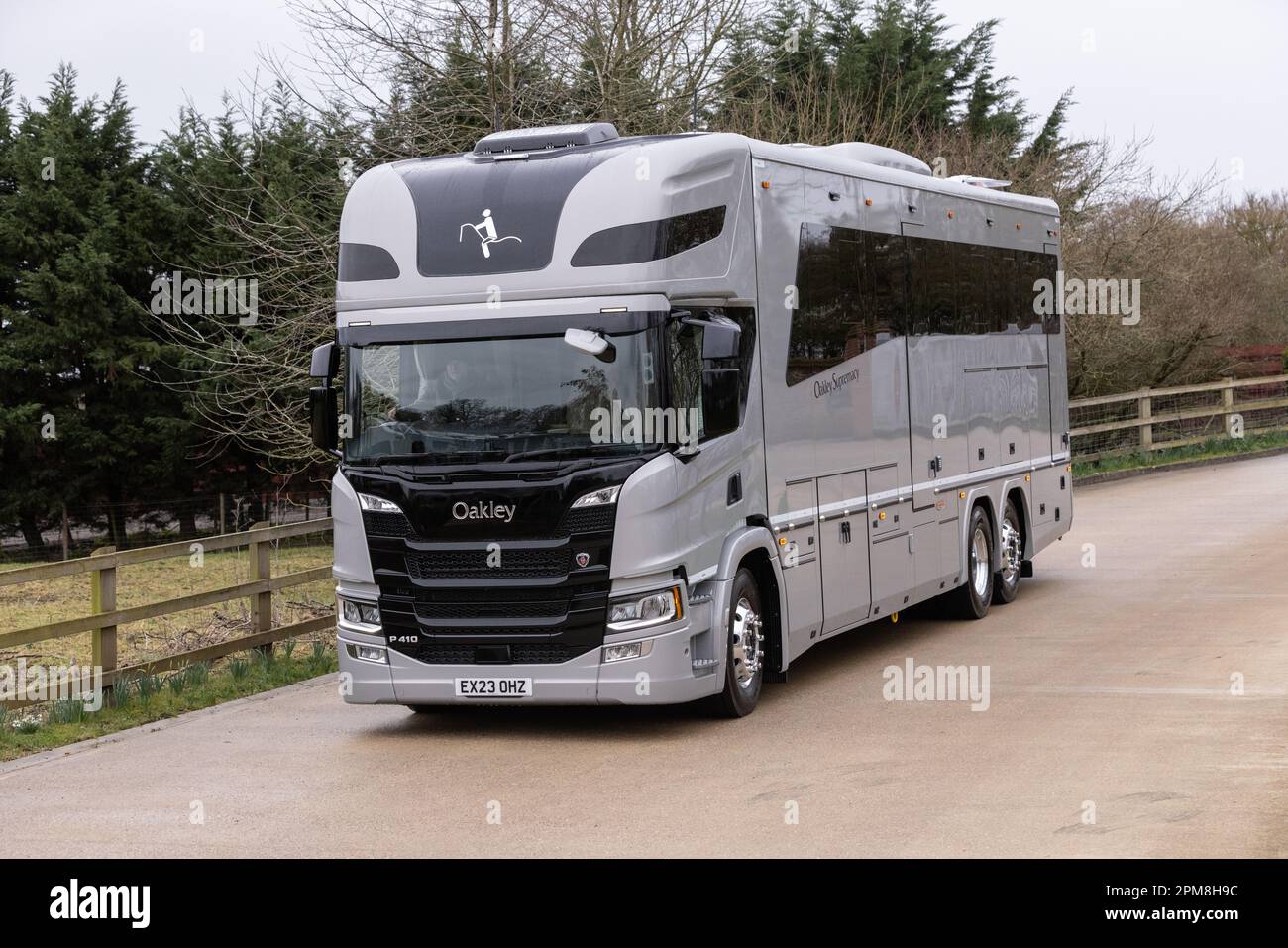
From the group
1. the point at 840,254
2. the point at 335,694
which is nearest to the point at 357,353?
the point at 335,694

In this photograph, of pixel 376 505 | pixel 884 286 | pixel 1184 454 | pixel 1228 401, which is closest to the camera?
pixel 376 505

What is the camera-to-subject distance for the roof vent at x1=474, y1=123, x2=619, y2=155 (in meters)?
10.6

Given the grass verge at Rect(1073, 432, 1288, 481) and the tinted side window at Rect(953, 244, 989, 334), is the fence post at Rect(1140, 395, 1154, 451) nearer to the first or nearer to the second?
the grass verge at Rect(1073, 432, 1288, 481)

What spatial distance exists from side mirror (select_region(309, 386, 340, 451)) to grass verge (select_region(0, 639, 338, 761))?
7.60 ft

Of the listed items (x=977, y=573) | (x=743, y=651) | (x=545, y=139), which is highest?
(x=545, y=139)

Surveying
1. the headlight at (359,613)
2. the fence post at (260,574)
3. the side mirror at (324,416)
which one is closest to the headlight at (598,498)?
the headlight at (359,613)

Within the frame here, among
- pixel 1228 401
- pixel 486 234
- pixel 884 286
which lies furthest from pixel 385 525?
pixel 1228 401

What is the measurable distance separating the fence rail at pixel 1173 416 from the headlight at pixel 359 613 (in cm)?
2116

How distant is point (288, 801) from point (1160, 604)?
920 centimetres

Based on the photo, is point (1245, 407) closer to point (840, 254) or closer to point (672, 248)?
point (840, 254)

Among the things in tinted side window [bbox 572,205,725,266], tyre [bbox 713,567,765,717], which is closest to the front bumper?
tyre [bbox 713,567,765,717]

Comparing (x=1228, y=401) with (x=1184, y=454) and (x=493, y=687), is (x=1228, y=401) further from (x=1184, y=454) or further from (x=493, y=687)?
(x=493, y=687)

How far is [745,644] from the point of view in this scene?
10.6m

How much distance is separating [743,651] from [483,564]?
1.83 metres
